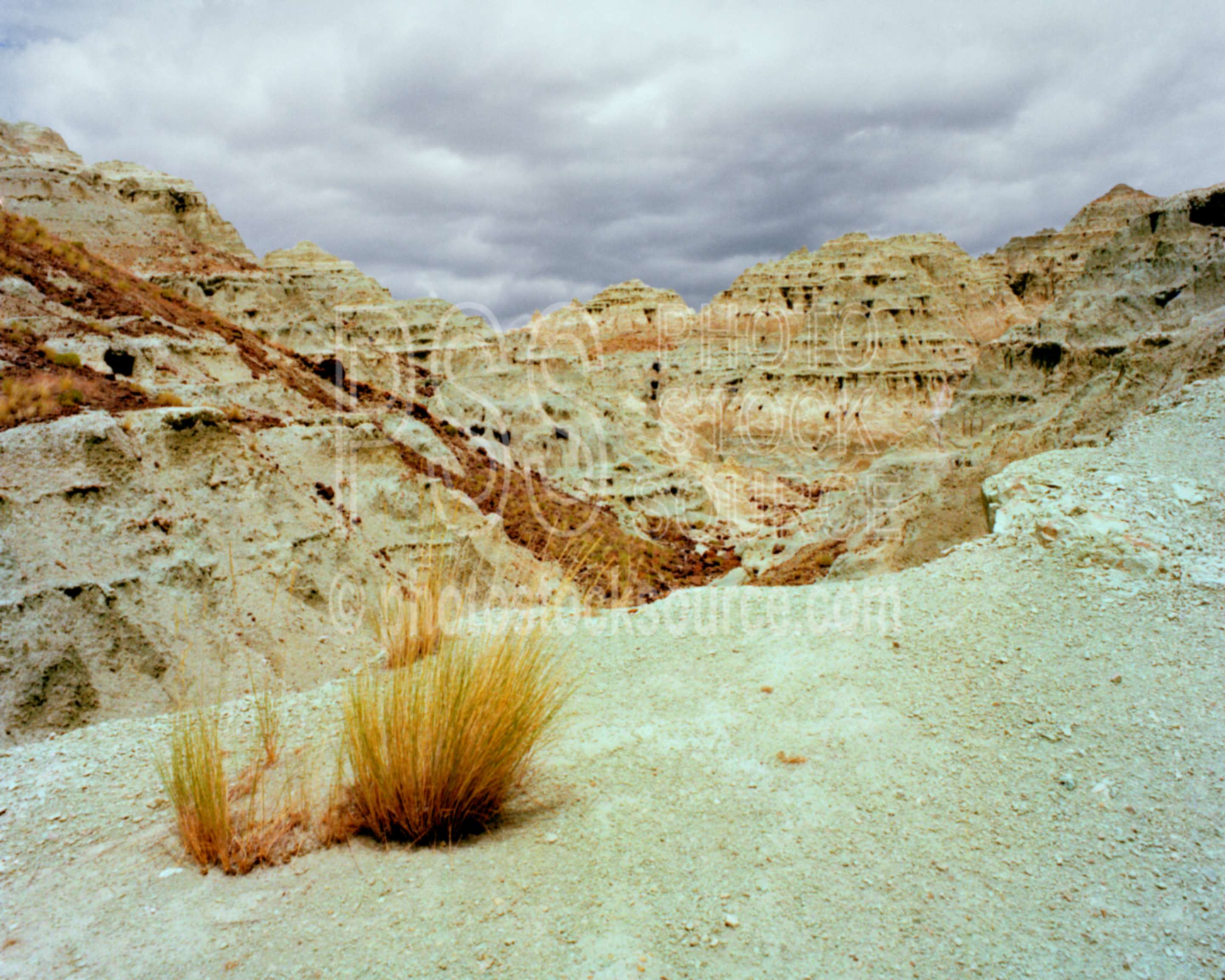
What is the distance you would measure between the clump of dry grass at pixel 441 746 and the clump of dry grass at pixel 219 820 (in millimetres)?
232

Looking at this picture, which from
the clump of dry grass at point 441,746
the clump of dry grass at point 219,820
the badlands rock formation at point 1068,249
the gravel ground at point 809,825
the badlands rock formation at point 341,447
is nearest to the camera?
the gravel ground at point 809,825

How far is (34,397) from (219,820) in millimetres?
7336

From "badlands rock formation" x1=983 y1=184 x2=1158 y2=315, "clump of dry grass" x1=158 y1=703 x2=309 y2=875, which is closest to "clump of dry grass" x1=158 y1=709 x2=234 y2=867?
"clump of dry grass" x1=158 y1=703 x2=309 y2=875

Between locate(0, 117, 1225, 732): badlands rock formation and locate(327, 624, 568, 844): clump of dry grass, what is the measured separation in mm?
803

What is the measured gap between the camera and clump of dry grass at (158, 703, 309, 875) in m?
3.29

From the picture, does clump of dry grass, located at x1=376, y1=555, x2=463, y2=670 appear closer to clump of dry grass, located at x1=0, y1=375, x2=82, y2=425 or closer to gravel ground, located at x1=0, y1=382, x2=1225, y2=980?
gravel ground, located at x1=0, y1=382, x2=1225, y2=980

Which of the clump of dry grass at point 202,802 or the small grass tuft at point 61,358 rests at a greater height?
the small grass tuft at point 61,358

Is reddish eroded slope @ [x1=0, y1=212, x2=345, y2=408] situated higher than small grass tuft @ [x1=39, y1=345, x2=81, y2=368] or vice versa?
reddish eroded slope @ [x1=0, y1=212, x2=345, y2=408]

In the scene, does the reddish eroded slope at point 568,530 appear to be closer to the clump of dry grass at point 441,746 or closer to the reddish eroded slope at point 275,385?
the reddish eroded slope at point 275,385

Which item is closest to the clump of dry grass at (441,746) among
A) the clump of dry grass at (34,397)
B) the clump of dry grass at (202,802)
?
the clump of dry grass at (202,802)

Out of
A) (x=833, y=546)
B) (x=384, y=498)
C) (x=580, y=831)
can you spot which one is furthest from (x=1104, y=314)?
(x=580, y=831)

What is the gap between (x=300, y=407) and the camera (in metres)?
13.3

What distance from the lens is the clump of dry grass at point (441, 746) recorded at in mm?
3498

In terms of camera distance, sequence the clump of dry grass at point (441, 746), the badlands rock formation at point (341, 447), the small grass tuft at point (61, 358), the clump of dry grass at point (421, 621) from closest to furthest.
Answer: the clump of dry grass at point (441, 746) → the clump of dry grass at point (421, 621) → the badlands rock formation at point (341, 447) → the small grass tuft at point (61, 358)
